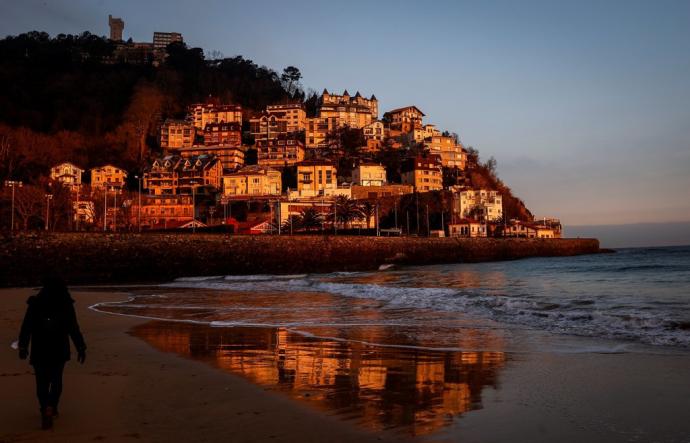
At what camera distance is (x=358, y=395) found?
6496 millimetres

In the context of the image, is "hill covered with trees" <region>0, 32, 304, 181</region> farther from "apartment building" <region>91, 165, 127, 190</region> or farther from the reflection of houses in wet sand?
the reflection of houses in wet sand

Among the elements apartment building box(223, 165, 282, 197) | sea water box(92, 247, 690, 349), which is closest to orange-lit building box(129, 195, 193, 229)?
apartment building box(223, 165, 282, 197)

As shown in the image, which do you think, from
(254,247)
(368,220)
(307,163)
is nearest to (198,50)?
(307,163)

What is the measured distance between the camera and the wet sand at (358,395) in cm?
509

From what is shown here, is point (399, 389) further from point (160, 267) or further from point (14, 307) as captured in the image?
point (160, 267)

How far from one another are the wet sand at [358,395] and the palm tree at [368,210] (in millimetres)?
71427

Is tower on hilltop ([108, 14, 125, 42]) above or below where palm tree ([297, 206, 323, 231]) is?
above

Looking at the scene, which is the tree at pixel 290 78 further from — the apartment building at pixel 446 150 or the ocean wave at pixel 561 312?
the ocean wave at pixel 561 312

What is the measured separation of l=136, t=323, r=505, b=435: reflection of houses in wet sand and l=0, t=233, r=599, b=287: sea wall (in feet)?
104

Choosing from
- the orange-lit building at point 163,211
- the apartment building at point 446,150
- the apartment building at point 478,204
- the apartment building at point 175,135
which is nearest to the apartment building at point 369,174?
the apartment building at point 478,204

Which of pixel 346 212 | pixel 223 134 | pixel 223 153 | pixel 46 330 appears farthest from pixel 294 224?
pixel 46 330

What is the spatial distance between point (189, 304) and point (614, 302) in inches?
622

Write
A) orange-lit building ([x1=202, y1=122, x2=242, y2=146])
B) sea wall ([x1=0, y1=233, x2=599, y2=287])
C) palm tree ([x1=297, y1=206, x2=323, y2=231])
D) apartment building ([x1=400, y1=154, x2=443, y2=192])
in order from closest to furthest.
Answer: sea wall ([x1=0, y1=233, x2=599, y2=287]) → palm tree ([x1=297, y1=206, x2=323, y2=231]) → apartment building ([x1=400, y1=154, x2=443, y2=192]) → orange-lit building ([x1=202, y1=122, x2=242, y2=146])

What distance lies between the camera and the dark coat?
5438 millimetres
